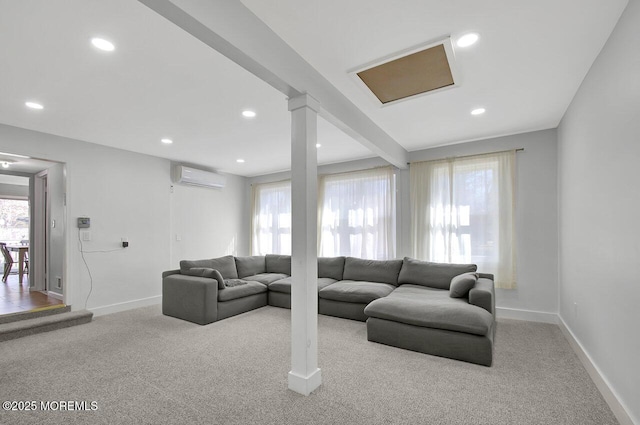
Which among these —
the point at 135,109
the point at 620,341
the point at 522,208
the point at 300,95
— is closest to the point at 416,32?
the point at 300,95

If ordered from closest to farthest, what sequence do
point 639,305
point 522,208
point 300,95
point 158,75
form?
point 639,305
point 300,95
point 158,75
point 522,208

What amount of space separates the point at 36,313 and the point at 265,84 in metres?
4.42

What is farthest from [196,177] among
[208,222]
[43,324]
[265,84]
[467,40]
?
[467,40]

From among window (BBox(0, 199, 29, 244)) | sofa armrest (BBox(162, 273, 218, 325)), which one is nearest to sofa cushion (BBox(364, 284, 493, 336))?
sofa armrest (BBox(162, 273, 218, 325))

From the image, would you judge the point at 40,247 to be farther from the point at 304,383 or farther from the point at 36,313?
the point at 304,383

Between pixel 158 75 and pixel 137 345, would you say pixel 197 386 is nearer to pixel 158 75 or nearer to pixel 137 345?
pixel 137 345

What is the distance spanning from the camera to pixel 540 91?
9.56 feet

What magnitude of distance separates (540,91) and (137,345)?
5.00 meters

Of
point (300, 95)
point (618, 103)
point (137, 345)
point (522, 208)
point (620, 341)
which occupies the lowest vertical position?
point (137, 345)

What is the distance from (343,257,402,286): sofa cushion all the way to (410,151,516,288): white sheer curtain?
18.5 inches

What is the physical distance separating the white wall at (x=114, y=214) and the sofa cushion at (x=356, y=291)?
314 cm

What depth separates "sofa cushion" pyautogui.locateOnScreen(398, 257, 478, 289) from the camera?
13.6 ft

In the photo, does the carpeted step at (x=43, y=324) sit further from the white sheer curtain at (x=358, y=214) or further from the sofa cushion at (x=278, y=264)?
the white sheer curtain at (x=358, y=214)

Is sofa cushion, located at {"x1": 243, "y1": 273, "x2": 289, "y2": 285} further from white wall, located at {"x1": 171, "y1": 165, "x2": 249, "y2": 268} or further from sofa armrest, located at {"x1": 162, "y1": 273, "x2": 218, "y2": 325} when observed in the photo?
white wall, located at {"x1": 171, "y1": 165, "x2": 249, "y2": 268}
